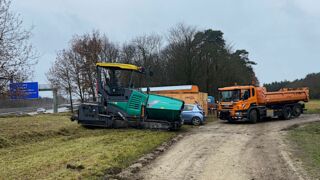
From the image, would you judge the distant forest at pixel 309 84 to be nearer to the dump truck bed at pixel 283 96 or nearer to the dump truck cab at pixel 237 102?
the dump truck bed at pixel 283 96

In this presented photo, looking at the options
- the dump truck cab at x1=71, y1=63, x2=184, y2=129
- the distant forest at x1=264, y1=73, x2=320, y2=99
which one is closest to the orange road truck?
the dump truck cab at x1=71, y1=63, x2=184, y2=129

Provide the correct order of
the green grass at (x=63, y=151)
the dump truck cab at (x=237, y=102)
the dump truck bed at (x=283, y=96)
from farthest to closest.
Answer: the dump truck bed at (x=283, y=96) < the dump truck cab at (x=237, y=102) < the green grass at (x=63, y=151)

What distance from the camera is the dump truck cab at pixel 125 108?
2498 centimetres

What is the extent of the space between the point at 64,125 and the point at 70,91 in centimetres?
2508

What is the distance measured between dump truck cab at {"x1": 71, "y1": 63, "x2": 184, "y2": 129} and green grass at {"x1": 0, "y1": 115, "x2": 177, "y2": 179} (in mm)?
858

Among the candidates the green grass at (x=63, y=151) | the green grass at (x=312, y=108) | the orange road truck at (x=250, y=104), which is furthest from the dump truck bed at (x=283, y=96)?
the green grass at (x=63, y=151)

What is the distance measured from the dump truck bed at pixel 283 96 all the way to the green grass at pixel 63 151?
16523 mm

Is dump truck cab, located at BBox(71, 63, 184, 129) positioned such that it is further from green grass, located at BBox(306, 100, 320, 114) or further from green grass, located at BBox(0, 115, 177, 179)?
green grass, located at BBox(306, 100, 320, 114)

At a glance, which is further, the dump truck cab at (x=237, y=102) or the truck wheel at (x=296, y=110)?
the truck wheel at (x=296, y=110)

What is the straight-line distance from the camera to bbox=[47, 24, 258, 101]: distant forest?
49.2 metres

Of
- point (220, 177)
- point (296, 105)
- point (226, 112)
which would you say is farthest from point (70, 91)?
point (220, 177)

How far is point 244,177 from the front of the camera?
11.4 meters

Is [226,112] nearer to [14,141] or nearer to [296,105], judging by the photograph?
[296,105]

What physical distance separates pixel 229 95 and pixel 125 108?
1467 centimetres
